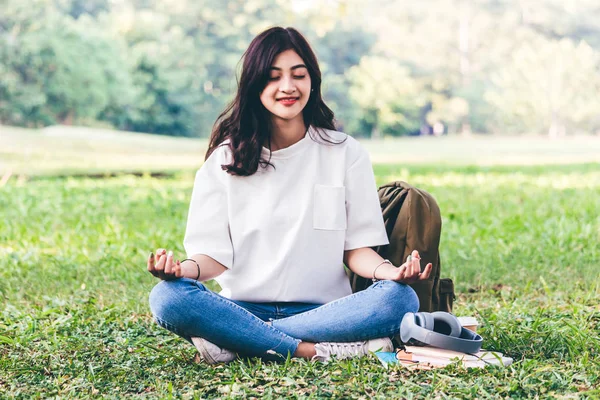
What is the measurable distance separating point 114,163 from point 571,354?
13231 millimetres

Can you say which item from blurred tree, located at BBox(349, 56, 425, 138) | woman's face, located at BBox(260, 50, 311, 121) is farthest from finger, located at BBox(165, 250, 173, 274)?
blurred tree, located at BBox(349, 56, 425, 138)

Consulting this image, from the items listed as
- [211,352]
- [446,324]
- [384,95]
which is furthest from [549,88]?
[211,352]

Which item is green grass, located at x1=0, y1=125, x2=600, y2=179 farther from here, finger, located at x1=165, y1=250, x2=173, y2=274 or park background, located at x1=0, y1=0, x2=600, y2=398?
finger, located at x1=165, y1=250, x2=173, y2=274

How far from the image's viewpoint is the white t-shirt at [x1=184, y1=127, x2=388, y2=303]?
2.94 m

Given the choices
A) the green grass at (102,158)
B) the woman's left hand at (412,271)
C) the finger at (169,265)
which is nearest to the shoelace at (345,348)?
the woman's left hand at (412,271)

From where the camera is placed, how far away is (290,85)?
2941mm

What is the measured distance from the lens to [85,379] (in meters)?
2.62

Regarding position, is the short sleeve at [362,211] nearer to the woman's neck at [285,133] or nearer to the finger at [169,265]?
Result: the woman's neck at [285,133]

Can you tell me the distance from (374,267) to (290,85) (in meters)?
0.74

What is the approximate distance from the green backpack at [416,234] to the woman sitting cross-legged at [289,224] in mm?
119

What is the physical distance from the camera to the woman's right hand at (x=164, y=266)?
2.56 m

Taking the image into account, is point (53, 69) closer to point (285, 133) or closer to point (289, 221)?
point (285, 133)

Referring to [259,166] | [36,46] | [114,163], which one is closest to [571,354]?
[259,166]

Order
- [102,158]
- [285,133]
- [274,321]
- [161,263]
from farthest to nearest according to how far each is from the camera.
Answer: [102,158] → [285,133] → [274,321] → [161,263]
